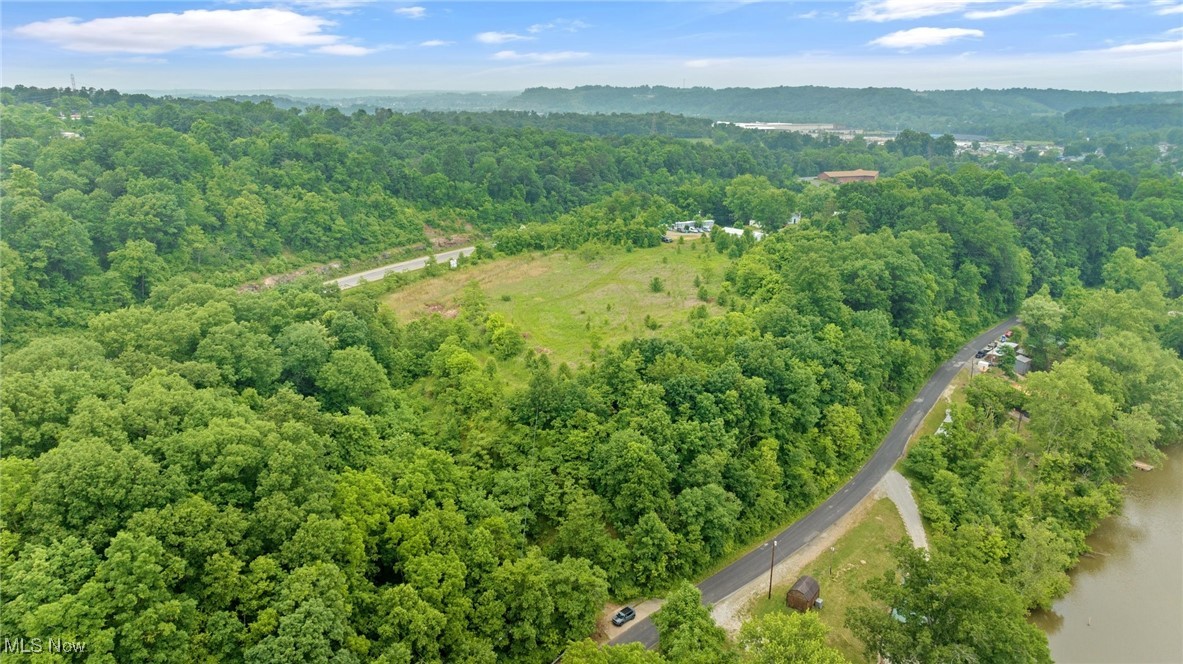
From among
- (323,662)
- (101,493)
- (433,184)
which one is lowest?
(323,662)

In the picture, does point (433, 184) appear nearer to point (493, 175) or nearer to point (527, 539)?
point (493, 175)

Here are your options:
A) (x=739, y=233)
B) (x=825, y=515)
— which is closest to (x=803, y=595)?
(x=825, y=515)

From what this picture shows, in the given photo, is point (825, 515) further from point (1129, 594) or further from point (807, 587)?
point (1129, 594)

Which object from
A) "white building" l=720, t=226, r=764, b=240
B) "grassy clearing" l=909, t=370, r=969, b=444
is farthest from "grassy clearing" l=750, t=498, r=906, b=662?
"white building" l=720, t=226, r=764, b=240

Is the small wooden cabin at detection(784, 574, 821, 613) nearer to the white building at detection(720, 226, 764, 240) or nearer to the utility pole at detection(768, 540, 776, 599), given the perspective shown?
the utility pole at detection(768, 540, 776, 599)

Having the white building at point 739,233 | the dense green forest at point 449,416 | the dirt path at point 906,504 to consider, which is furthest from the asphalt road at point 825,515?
the white building at point 739,233

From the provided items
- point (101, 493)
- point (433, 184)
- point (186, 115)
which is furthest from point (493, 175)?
point (101, 493)
